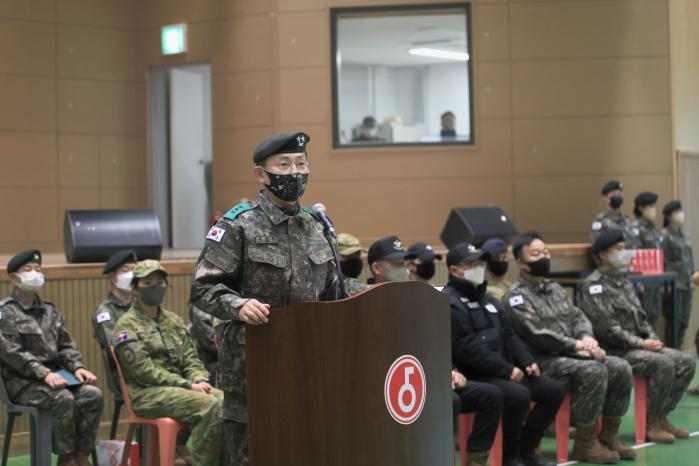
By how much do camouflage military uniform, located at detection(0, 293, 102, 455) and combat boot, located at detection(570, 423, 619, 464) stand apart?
300cm

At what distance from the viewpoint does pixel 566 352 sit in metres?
6.71

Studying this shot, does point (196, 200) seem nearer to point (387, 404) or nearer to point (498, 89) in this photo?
point (498, 89)

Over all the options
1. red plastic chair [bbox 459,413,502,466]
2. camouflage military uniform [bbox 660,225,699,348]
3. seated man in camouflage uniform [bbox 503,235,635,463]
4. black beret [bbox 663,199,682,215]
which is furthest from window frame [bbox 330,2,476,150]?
red plastic chair [bbox 459,413,502,466]

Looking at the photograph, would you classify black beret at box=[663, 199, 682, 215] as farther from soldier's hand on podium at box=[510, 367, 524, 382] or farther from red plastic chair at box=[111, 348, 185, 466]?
red plastic chair at box=[111, 348, 185, 466]

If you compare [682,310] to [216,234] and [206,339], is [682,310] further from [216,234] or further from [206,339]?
[216,234]

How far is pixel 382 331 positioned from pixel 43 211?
373 inches

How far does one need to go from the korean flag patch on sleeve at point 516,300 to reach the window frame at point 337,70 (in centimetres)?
473

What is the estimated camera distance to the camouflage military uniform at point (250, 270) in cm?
336

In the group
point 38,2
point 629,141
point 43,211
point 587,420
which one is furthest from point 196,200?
point 587,420

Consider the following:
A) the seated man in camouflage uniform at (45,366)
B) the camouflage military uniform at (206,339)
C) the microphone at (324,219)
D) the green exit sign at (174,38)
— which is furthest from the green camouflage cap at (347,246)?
the green exit sign at (174,38)

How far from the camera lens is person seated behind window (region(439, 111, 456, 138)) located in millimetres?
11367

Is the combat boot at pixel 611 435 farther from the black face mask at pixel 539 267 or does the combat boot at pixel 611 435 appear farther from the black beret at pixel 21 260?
the black beret at pixel 21 260

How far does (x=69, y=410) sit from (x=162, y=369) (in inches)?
23.6

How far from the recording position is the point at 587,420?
6.55m
